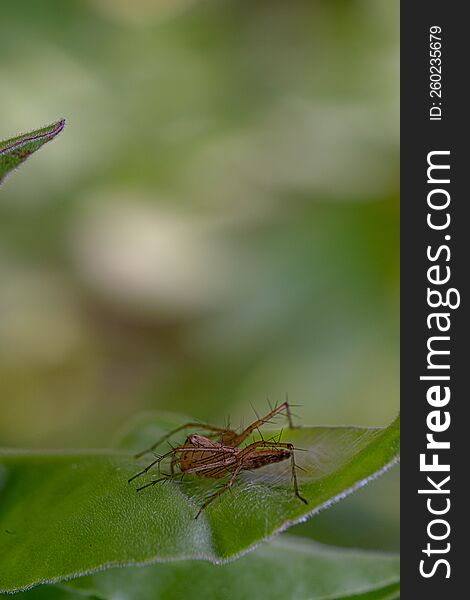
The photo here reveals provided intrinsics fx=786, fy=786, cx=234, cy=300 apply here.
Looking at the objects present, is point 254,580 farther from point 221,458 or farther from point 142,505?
point 142,505

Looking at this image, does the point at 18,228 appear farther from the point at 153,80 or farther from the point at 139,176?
the point at 153,80

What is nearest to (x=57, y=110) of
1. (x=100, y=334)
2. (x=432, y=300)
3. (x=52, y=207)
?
(x=52, y=207)

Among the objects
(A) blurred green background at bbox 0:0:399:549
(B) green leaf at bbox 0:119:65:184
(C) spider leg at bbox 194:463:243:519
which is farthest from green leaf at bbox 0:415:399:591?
(A) blurred green background at bbox 0:0:399:549

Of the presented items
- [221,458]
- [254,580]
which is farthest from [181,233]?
[254,580]

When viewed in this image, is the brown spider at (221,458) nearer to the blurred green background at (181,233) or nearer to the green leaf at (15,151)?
the green leaf at (15,151)

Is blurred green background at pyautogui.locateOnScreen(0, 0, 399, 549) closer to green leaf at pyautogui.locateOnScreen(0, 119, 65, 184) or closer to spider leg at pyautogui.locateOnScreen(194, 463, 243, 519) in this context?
spider leg at pyautogui.locateOnScreen(194, 463, 243, 519)
